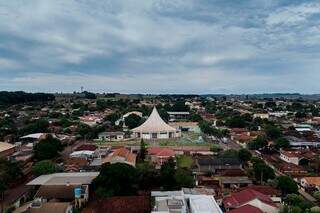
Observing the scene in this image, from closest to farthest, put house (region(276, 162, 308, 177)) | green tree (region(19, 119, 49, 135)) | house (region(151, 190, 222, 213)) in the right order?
1. house (region(151, 190, 222, 213))
2. house (region(276, 162, 308, 177))
3. green tree (region(19, 119, 49, 135))

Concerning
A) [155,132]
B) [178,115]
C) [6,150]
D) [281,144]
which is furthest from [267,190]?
[178,115]

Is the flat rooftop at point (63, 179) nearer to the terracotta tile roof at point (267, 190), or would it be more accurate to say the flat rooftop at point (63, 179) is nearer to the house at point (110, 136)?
the terracotta tile roof at point (267, 190)

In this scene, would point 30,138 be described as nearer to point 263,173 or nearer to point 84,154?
A: point 84,154

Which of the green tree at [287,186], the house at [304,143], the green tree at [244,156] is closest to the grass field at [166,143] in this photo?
the house at [304,143]

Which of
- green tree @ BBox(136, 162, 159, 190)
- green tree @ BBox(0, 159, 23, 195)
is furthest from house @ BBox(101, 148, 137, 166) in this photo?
green tree @ BBox(0, 159, 23, 195)

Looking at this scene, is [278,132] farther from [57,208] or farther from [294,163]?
[57,208]

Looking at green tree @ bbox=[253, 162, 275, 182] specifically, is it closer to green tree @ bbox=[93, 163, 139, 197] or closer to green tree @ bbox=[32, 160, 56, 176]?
green tree @ bbox=[93, 163, 139, 197]

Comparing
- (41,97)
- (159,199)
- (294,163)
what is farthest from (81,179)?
(41,97)
